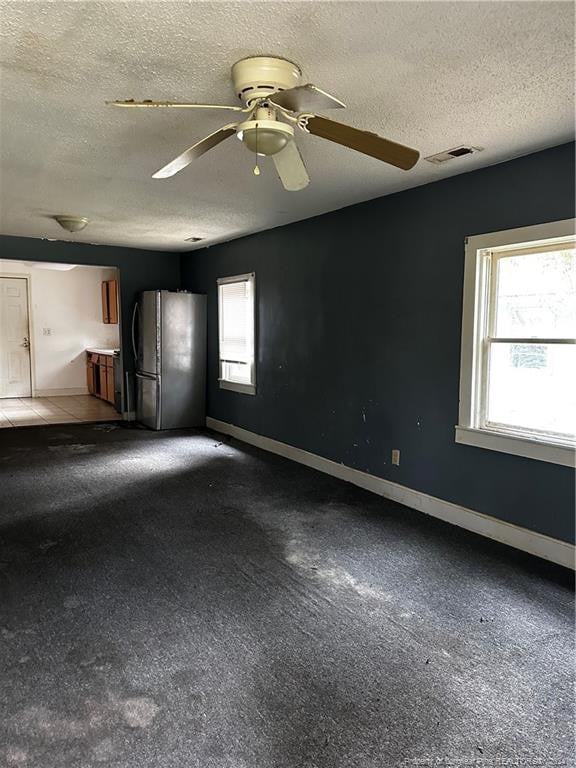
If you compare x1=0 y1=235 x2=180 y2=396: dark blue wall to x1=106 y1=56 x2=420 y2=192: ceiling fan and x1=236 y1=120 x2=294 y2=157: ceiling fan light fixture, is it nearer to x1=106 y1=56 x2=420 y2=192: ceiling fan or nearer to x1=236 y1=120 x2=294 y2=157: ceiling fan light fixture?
x1=106 y1=56 x2=420 y2=192: ceiling fan

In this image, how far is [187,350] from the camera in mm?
6754

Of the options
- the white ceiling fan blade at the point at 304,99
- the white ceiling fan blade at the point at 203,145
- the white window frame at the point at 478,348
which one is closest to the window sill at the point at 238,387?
the white window frame at the point at 478,348

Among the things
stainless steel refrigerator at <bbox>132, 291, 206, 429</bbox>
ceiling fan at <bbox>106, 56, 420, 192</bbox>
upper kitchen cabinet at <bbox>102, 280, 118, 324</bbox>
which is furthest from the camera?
upper kitchen cabinet at <bbox>102, 280, 118, 324</bbox>

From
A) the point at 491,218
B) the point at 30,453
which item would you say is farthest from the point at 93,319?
the point at 491,218

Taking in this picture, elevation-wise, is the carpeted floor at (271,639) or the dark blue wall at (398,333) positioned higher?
the dark blue wall at (398,333)

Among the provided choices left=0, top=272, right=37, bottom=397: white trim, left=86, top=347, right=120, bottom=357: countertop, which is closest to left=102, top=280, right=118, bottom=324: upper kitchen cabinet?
left=86, top=347, right=120, bottom=357: countertop

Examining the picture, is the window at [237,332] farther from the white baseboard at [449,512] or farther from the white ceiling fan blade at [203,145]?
the white ceiling fan blade at [203,145]

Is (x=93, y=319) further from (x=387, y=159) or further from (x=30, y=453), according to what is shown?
(x=387, y=159)

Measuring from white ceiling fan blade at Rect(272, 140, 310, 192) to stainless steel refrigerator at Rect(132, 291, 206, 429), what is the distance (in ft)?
14.5

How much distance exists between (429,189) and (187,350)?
13.1ft

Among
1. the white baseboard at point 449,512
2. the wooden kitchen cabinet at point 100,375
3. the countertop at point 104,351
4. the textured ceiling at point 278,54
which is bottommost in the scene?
the white baseboard at point 449,512

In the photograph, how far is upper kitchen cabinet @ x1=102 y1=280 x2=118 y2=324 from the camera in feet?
30.2

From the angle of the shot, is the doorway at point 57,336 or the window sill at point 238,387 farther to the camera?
the doorway at point 57,336

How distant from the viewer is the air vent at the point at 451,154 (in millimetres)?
2963
